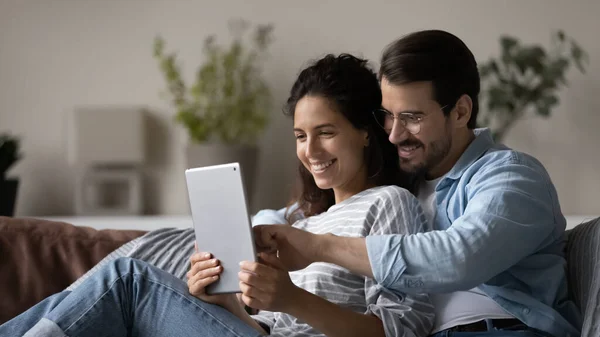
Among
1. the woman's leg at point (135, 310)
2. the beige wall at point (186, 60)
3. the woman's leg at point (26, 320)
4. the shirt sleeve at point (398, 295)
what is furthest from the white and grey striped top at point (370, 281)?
the beige wall at point (186, 60)

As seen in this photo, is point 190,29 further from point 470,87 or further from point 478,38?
point 470,87

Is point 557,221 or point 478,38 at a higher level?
point 478,38

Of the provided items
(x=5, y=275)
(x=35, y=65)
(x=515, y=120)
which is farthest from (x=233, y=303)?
(x=35, y=65)

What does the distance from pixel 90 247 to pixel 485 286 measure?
1.15 m

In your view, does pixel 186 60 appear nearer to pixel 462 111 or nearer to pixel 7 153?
pixel 7 153

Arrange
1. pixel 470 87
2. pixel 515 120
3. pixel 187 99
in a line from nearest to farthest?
pixel 470 87 < pixel 515 120 < pixel 187 99

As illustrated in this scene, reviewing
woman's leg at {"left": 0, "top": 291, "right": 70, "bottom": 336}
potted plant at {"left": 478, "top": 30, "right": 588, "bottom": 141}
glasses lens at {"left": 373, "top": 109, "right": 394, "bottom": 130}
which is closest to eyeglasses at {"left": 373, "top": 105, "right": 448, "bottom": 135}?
glasses lens at {"left": 373, "top": 109, "right": 394, "bottom": 130}

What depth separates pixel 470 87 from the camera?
188 cm

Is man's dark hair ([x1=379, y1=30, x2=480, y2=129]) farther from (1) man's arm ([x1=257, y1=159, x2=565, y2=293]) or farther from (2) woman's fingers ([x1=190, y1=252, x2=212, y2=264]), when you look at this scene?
(2) woman's fingers ([x1=190, y1=252, x2=212, y2=264])

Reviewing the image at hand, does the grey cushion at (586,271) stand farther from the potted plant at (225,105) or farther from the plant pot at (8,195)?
the plant pot at (8,195)

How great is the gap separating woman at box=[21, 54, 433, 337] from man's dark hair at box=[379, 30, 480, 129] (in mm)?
157

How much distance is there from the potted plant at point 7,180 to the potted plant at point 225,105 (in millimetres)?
816

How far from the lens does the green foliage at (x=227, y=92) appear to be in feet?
13.2

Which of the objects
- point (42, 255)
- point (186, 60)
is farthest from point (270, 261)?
point (186, 60)
